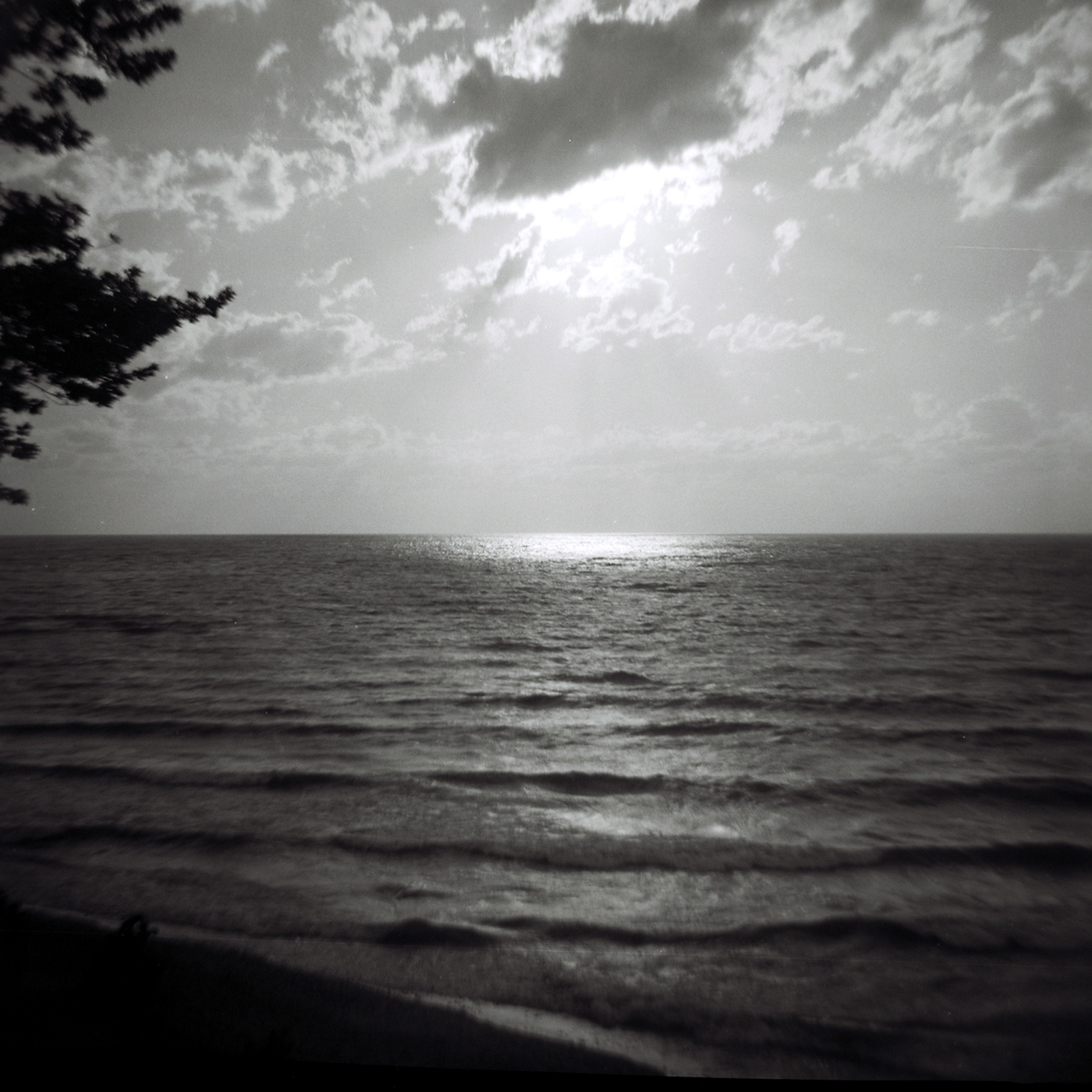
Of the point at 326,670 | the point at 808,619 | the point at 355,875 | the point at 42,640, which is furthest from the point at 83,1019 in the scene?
the point at 808,619

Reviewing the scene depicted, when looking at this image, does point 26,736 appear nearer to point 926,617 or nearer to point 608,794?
point 608,794

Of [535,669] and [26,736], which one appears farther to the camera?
[535,669]

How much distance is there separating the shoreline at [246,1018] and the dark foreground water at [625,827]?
0.24 meters

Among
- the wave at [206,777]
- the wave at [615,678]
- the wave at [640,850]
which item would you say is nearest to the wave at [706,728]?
the wave at [615,678]

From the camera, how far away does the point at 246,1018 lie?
9.38 ft

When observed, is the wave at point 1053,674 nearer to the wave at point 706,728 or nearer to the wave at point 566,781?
the wave at point 706,728

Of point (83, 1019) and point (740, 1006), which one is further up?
point (83, 1019)

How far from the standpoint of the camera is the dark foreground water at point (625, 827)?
3420 mm

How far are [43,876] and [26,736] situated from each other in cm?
535

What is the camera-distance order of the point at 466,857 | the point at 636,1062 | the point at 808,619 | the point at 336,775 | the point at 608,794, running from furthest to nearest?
the point at 808,619
the point at 336,775
the point at 608,794
the point at 466,857
the point at 636,1062

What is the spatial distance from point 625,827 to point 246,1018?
3.77 meters

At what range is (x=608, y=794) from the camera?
6617 millimetres

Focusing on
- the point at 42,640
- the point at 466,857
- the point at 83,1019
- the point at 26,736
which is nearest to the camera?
the point at 83,1019

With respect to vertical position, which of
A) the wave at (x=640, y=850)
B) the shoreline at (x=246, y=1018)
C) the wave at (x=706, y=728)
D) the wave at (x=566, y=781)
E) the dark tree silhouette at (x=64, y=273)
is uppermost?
the dark tree silhouette at (x=64, y=273)
